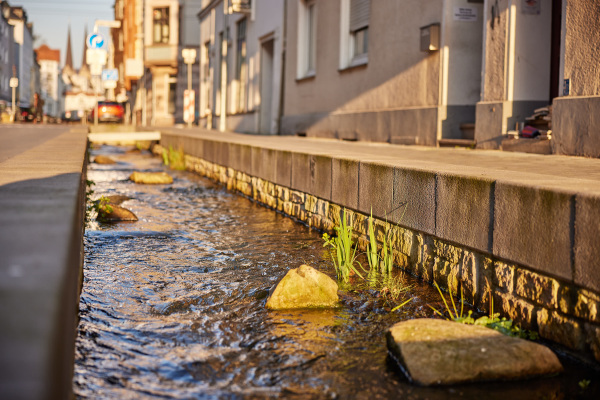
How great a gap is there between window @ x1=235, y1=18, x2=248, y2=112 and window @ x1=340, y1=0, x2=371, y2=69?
9.63 metres

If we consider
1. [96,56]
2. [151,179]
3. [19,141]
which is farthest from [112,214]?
[96,56]

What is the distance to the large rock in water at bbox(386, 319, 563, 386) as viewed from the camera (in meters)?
3.23

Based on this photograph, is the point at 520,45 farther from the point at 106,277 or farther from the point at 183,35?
the point at 183,35

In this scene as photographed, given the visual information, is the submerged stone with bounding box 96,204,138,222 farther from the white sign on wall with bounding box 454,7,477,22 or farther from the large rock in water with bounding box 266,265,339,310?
the white sign on wall with bounding box 454,7,477,22

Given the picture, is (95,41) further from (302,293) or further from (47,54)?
(47,54)

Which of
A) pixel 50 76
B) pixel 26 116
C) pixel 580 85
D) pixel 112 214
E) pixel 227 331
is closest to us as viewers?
pixel 227 331

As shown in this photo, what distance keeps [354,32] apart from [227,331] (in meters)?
11.4

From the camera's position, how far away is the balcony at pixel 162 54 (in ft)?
129

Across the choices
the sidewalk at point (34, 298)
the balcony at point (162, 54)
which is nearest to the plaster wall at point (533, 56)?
the sidewalk at point (34, 298)

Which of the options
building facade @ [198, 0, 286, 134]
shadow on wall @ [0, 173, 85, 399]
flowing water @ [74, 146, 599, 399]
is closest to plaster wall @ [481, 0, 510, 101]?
flowing water @ [74, 146, 599, 399]

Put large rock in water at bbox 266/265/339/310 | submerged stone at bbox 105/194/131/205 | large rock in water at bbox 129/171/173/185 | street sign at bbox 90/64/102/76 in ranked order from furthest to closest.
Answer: street sign at bbox 90/64/102/76
large rock in water at bbox 129/171/173/185
submerged stone at bbox 105/194/131/205
large rock in water at bbox 266/265/339/310

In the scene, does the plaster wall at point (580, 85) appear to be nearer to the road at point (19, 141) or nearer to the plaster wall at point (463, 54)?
the plaster wall at point (463, 54)

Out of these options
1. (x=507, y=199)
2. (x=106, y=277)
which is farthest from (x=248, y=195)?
(x=507, y=199)

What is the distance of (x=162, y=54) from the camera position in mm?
39344
